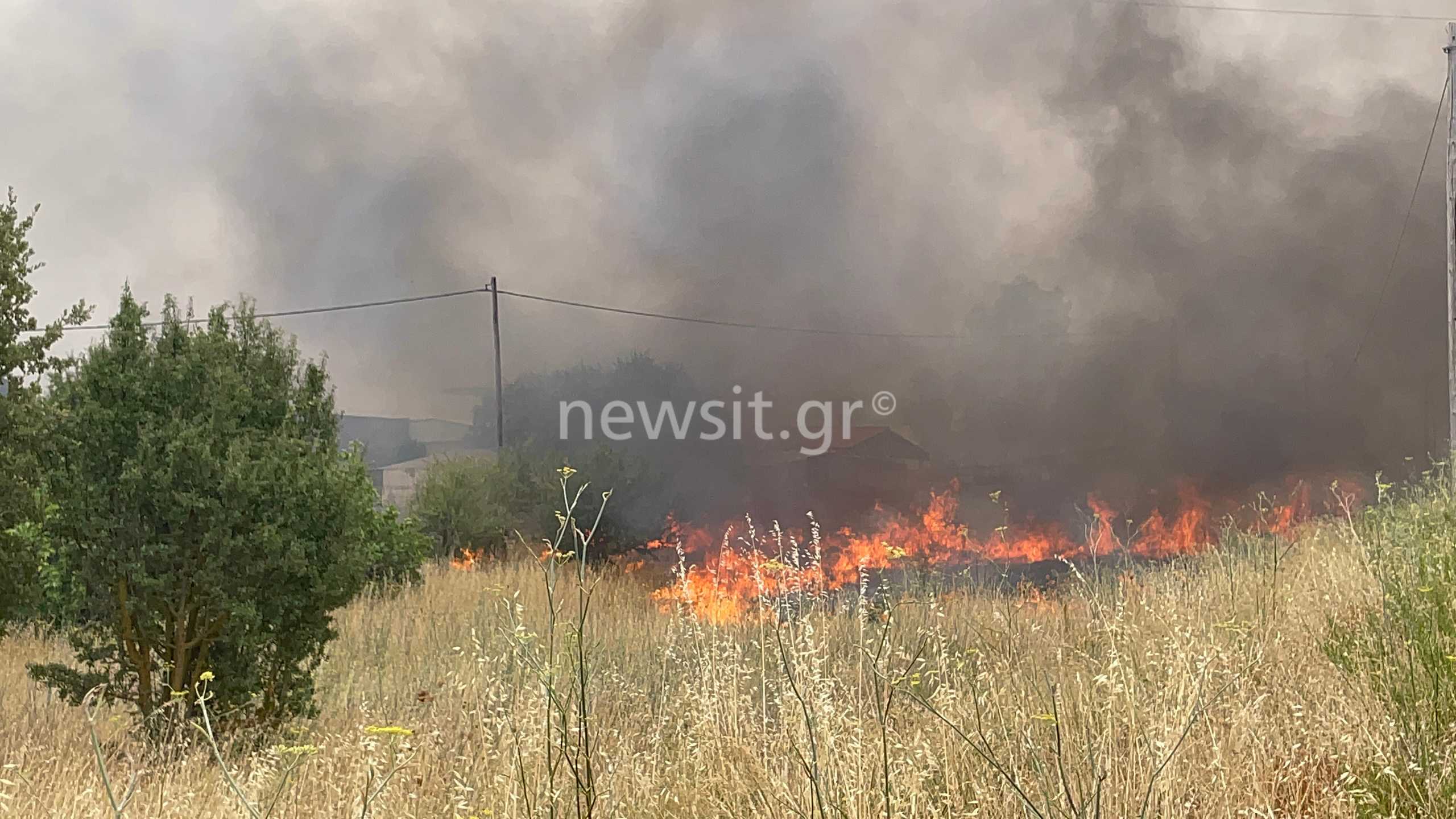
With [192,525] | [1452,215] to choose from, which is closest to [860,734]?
[192,525]

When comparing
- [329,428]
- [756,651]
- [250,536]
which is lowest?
[756,651]

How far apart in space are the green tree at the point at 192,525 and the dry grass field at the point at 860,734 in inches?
17.7

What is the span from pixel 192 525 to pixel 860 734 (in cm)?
417

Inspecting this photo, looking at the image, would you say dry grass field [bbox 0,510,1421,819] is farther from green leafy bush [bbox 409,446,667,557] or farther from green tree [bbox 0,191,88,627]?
green leafy bush [bbox 409,446,667,557]

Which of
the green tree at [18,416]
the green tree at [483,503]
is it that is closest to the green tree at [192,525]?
the green tree at [18,416]

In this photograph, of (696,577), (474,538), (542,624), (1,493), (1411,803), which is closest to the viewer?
(1411,803)

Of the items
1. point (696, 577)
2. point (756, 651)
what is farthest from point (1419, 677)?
point (696, 577)

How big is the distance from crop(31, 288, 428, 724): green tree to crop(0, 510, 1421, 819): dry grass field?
450 millimetres

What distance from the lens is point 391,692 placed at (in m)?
7.39

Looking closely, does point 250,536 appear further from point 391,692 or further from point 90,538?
point 391,692

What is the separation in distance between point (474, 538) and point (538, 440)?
233cm

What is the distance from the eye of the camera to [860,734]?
3.74 meters

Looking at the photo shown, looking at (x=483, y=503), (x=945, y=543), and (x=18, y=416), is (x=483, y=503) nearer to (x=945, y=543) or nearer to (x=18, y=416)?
A: (x=945, y=543)

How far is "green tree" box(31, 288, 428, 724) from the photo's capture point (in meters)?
5.86
